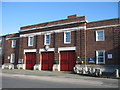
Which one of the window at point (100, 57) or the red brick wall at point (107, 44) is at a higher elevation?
the red brick wall at point (107, 44)

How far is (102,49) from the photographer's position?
22.2m

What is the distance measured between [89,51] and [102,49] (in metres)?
1.87

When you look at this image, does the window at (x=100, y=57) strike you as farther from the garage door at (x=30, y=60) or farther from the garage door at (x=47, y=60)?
the garage door at (x=30, y=60)

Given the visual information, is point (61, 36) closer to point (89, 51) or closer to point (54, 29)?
Answer: point (54, 29)

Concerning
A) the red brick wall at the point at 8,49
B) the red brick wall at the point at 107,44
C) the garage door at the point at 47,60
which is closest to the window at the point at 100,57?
the red brick wall at the point at 107,44

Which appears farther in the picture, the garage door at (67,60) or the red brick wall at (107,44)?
the garage door at (67,60)

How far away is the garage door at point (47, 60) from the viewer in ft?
85.2

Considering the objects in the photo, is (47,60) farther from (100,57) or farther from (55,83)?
(55,83)

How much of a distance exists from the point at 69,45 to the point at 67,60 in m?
2.30

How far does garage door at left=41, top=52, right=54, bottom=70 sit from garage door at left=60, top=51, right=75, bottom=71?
1841mm

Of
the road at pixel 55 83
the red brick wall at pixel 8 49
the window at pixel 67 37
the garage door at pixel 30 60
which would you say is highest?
the window at pixel 67 37

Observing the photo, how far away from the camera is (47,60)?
26375 mm

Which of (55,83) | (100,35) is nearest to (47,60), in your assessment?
(100,35)

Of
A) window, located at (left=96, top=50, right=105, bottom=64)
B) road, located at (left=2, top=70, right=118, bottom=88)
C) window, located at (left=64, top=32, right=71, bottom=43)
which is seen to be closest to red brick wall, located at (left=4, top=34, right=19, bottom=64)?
window, located at (left=64, top=32, right=71, bottom=43)
